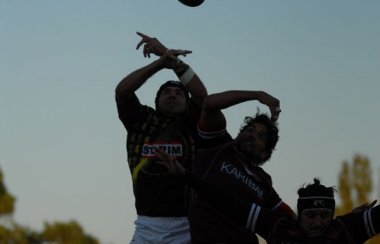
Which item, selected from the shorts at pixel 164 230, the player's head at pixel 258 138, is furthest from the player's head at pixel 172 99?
the shorts at pixel 164 230

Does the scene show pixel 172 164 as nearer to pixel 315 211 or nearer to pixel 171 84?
pixel 315 211

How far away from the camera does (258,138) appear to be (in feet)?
22.0

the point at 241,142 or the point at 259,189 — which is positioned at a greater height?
the point at 241,142

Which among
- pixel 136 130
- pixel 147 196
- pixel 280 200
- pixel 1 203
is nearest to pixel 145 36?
pixel 136 130

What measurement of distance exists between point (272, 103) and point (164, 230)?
1.66 meters

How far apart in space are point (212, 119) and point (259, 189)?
0.73 meters

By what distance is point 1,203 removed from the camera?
22.1m

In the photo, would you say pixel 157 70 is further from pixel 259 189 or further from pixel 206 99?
pixel 259 189

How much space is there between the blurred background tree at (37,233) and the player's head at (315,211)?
16222 millimetres

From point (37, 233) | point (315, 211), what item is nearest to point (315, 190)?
point (315, 211)

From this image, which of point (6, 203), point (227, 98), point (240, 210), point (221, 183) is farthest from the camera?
point (6, 203)

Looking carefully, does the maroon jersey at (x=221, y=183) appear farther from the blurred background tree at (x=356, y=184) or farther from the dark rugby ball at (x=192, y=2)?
the blurred background tree at (x=356, y=184)

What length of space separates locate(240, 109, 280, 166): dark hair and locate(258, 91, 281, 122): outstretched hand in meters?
0.96

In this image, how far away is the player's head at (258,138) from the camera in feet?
21.7
